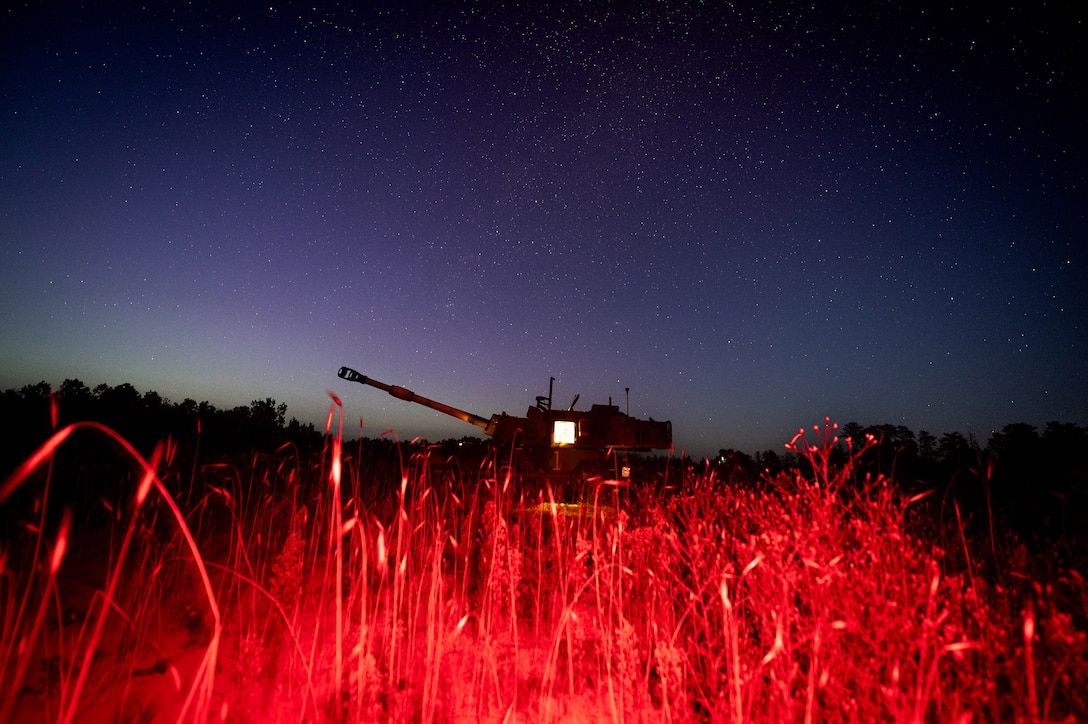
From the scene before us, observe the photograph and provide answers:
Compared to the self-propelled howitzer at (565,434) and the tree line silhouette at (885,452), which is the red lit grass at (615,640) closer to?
the tree line silhouette at (885,452)

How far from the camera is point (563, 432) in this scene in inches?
654

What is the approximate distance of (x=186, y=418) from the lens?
16.9 meters

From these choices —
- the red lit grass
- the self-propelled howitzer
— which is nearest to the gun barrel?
the self-propelled howitzer

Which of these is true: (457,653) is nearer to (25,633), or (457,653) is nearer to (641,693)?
(641,693)

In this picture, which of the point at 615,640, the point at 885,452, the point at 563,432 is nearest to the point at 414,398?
the point at 563,432

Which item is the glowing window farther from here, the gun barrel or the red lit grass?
the red lit grass

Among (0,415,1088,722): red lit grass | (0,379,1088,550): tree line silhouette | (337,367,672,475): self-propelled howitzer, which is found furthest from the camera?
(337,367,672,475): self-propelled howitzer

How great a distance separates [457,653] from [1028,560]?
5357 mm

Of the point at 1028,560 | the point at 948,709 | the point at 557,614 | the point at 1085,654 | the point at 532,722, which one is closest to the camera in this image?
the point at 948,709

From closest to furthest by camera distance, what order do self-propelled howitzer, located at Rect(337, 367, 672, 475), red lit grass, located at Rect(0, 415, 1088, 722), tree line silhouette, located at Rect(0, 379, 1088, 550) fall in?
1. red lit grass, located at Rect(0, 415, 1088, 722)
2. tree line silhouette, located at Rect(0, 379, 1088, 550)
3. self-propelled howitzer, located at Rect(337, 367, 672, 475)

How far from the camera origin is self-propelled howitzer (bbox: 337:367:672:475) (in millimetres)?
16312

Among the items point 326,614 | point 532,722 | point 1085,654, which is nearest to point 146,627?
point 326,614

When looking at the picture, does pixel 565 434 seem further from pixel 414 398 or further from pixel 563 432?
pixel 414 398

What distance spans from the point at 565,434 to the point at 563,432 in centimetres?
10
